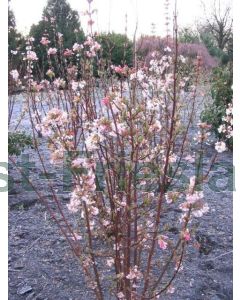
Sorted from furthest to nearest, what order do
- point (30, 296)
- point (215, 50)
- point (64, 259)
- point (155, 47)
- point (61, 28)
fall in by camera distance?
1. point (215, 50)
2. point (61, 28)
3. point (155, 47)
4. point (64, 259)
5. point (30, 296)

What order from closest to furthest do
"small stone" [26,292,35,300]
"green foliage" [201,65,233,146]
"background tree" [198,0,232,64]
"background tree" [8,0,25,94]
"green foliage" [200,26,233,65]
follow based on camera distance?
1. "small stone" [26,292,35,300]
2. "green foliage" [201,65,233,146]
3. "background tree" [8,0,25,94]
4. "green foliage" [200,26,233,65]
5. "background tree" [198,0,232,64]

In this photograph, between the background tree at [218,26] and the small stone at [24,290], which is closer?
the small stone at [24,290]

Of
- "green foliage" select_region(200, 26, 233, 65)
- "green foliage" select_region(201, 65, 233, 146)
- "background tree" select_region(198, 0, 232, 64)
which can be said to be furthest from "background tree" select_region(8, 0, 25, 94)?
"background tree" select_region(198, 0, 232, 64)

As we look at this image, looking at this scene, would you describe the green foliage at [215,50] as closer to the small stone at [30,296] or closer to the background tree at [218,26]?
the background tree at [218,26]

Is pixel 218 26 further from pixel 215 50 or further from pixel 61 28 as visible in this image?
pixel 61 28

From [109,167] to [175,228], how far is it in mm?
1497

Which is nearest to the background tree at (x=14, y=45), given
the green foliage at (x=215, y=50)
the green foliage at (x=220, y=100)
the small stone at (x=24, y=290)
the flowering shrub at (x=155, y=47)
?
the flowering shrub at (x=155, y=47)

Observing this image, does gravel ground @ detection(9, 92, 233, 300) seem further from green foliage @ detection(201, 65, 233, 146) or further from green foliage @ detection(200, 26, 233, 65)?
green foliage @ detection(200, 26, 233, 65)

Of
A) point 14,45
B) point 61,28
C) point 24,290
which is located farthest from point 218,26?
point 24,290

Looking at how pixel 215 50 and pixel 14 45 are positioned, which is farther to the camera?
pixel 215 50

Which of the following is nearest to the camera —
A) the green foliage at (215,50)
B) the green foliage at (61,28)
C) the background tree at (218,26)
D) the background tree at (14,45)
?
the background tree at (14,45)

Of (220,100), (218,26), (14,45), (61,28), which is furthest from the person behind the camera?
(218,26)

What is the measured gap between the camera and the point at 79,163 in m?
1.70

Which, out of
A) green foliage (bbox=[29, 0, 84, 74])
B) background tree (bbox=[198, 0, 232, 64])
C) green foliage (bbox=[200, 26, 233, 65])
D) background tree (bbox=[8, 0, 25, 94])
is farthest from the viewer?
background tree (bbox=[198, 0, 232, 64])
